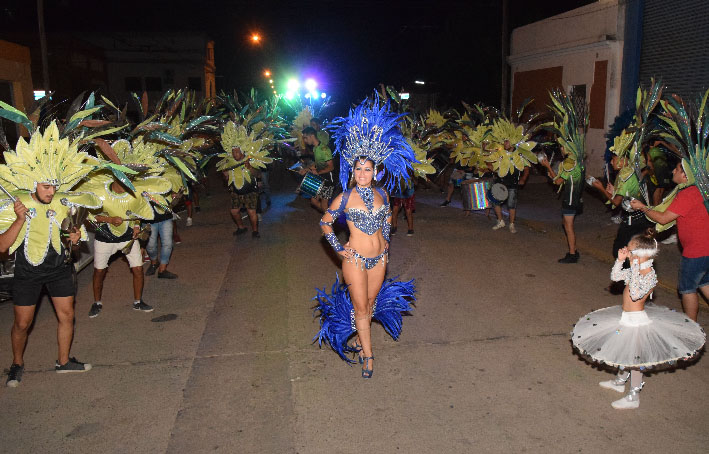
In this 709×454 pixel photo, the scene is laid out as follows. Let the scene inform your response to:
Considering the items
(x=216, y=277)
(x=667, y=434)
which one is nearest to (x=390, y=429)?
(x=667, y=434)

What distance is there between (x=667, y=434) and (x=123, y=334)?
5133 millimetres

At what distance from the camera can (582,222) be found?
37.0 ft

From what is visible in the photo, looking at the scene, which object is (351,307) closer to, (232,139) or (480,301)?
(480,301)

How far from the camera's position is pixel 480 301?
6.90 metres

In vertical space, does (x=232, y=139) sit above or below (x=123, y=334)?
above

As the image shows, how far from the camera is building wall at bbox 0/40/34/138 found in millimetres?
17731

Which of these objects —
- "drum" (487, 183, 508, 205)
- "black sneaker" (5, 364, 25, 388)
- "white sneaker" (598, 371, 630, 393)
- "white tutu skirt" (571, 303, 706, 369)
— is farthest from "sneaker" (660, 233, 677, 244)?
"black sneaker" (5, 364, 25, 388)

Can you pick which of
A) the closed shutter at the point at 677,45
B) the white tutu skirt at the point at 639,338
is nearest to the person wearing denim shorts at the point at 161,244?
the white tutu skirt at the point at 639,338

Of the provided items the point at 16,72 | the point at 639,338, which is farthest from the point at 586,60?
the point at 16,72

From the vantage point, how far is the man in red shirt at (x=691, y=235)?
5.08m

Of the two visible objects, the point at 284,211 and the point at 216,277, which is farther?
the point at 284,211

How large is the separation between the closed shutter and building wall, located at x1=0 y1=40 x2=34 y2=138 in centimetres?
1875

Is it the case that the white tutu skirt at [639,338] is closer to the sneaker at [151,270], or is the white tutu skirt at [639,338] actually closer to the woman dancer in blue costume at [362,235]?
the woman dancer in blue costume at [362,235]

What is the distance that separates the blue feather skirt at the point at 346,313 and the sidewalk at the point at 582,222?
4110mm
